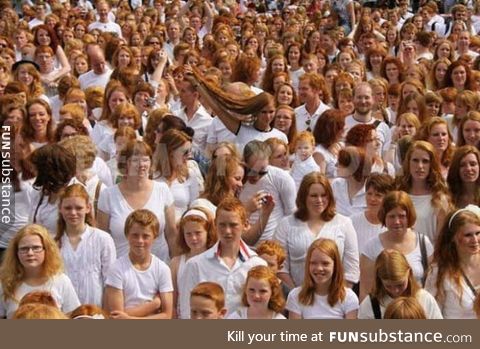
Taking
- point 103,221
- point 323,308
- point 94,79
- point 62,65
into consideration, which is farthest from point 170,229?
point 62,65

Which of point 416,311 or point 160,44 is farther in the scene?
point 160,44

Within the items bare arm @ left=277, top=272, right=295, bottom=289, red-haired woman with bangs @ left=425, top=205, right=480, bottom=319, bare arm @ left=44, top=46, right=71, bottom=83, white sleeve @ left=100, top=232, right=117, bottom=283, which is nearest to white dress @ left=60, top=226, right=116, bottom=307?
white sleeve @ left=100, top=232, right=117, bottom=283

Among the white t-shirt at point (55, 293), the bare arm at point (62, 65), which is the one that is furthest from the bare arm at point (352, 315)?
the bare arm at point (62, 65)

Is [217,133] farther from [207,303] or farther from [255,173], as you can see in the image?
[207,303]

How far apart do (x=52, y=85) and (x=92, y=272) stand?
18.1ft

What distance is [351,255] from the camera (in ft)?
22.5

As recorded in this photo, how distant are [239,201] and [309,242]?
0.59 meters

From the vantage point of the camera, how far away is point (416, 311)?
217 inches

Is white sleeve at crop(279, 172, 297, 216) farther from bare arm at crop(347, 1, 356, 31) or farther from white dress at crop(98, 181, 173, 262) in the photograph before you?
bare arm at crop(347, 1, 356, 31)

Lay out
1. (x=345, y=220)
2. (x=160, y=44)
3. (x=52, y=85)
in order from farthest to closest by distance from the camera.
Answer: (x=160, y=44)
(x=52, y=85)
(x=345, y=220)

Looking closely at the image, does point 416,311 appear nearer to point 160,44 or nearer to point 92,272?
point 92,272

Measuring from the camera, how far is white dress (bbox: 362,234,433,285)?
655cm
